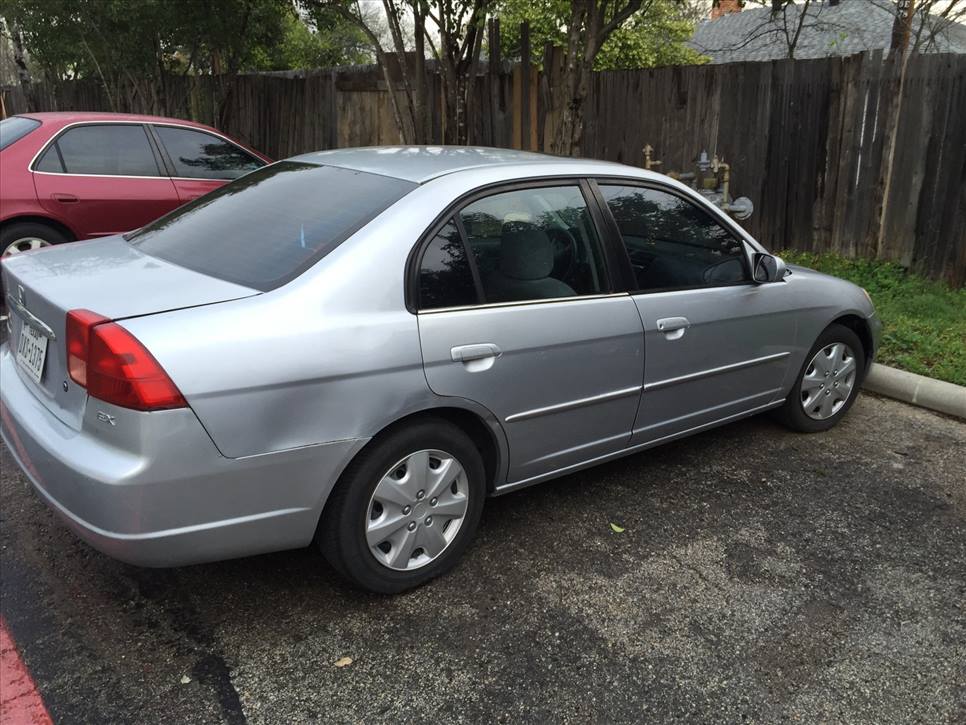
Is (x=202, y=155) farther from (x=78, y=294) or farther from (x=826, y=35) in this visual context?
(x=826, y=35)

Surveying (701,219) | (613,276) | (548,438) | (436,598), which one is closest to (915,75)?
(701,219)

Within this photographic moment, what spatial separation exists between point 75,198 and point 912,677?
21.9 feet

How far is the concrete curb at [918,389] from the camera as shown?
202 inches

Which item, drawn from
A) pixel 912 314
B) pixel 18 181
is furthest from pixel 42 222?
pixel 912 314

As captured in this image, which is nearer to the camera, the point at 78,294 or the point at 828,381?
the point at 78,294

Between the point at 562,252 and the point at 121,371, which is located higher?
the point at 562,252

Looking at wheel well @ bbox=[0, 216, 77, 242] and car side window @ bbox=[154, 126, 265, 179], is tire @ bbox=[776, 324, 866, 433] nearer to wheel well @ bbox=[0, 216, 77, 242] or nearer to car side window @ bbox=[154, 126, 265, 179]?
car side window @ bbox=[154, 126, 265, 179]

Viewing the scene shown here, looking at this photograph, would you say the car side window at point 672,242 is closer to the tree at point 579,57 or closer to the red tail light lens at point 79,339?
the red tail light lens at point 79,339

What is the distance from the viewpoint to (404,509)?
9.80 ft

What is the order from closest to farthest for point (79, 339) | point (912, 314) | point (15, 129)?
point (79, 339) < point (912, 314) < point (15, 129)

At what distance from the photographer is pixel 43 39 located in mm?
12930

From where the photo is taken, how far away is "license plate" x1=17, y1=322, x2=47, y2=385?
2891 millimetres

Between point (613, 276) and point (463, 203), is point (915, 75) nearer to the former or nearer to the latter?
point (613, 276)

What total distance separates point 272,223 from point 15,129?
501 cm
